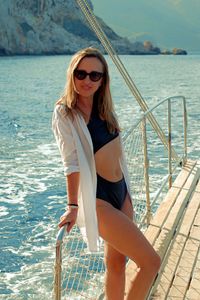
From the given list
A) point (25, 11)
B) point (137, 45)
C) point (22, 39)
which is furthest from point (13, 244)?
point (137, 45)

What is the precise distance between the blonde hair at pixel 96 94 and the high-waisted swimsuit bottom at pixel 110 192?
0.75 ft

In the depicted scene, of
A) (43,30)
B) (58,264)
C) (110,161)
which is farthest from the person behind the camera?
(43,30)

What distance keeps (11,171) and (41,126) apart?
5.93 meters

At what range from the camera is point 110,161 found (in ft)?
7.36

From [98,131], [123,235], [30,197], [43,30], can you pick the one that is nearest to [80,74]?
[98,131]

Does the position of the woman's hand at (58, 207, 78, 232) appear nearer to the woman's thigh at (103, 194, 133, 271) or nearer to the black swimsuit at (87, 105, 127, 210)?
the black swimsuit at (87, 105, 127, 210)

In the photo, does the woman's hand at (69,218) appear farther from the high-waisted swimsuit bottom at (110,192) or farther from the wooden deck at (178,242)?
the wooden deck at (178,242)

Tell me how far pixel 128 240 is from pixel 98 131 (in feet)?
1.53

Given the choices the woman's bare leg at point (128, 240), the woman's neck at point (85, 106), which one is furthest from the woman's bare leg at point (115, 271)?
the woman's neck at point (85, 106)

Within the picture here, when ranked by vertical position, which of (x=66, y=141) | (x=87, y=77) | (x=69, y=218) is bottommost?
(x=69, y=218)

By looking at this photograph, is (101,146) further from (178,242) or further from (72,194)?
(178,242)

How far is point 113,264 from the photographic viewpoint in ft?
7.62

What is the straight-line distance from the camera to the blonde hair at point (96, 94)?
2.15 metres

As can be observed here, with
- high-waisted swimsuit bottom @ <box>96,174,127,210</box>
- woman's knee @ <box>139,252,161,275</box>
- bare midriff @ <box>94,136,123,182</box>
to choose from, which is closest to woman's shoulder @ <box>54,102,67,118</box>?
bare midriff @ <box>94,136,123,182</box>
